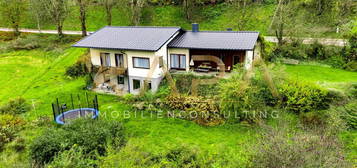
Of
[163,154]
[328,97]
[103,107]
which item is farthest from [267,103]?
[103,107]

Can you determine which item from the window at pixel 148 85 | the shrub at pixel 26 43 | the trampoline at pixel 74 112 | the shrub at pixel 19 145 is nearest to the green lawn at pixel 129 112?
the shrub at pixel 19 145

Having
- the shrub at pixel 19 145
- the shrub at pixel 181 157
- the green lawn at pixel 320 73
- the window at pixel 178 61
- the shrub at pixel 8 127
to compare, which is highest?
the window at pixel 178 61

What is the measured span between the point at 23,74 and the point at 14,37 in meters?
18.0

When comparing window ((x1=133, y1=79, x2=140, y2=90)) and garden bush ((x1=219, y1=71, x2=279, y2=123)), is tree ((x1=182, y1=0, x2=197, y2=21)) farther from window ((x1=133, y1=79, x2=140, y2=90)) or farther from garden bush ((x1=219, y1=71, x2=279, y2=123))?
garden bush ((x1=219, y1=71, x2=279, y2=123))

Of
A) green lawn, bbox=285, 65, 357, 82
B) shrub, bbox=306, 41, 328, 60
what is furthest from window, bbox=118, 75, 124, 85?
shrub, bbox=306, 41, 328, 60

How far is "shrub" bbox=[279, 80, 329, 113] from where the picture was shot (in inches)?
677

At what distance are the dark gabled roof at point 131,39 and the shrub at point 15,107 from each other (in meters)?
6.99

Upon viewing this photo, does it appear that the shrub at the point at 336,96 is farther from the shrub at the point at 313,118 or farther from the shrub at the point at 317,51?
the shrub at the point at 317,51

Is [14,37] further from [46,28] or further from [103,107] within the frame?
[103,107]

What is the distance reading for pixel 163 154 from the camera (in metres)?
14.0

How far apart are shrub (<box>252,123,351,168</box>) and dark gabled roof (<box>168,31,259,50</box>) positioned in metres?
12.1

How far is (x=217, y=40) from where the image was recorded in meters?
23.6

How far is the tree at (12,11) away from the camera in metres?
44.0

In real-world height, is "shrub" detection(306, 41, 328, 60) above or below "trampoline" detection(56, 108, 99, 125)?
above
